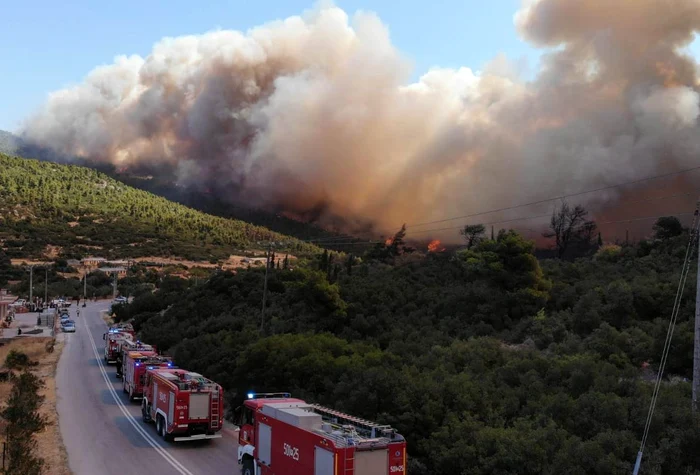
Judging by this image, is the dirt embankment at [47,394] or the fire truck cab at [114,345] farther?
the fire truck cab at [114,345]

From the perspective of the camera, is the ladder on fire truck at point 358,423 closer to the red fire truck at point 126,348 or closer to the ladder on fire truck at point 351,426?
the ladder on fire truck at point 351,426

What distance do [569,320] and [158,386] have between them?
2160 centimetres

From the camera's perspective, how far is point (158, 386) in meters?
23.2

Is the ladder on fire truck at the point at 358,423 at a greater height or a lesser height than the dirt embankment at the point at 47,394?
greater

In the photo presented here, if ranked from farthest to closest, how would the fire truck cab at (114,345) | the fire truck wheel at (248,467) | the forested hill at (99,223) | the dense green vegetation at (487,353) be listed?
1. the forested hill at (99,223)
2. the fire truck cab at (114,345)
3. the fire truck wheel at (248,467)
4. the dense green vegetation at (487,353)

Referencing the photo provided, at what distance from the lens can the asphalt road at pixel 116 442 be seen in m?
18.8

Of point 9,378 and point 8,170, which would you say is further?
point 8,170

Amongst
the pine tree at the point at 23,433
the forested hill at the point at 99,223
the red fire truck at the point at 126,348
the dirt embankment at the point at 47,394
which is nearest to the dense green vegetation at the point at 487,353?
the red fire truck at the point at 126,348

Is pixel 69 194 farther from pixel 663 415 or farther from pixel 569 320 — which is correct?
pixel 663 415

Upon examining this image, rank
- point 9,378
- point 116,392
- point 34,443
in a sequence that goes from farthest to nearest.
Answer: point 9,378, point 116,392, point 34,443

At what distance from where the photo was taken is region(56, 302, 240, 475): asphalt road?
1881 cm

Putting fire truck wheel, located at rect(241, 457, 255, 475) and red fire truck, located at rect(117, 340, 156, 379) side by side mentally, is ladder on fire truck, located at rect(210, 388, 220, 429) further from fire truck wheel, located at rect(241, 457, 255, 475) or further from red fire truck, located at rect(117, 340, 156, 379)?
red fire truck, located at rect(117, 340, 156, 379)

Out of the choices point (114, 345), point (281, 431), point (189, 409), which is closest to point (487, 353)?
point (189, 409)

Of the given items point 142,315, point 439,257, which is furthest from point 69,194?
point 439,257
